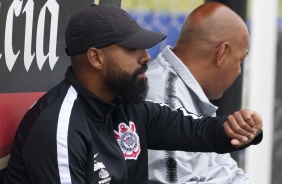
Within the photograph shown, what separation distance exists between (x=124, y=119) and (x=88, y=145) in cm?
34

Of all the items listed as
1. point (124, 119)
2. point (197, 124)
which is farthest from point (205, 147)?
point (124, 119)

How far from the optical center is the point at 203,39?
4102mm

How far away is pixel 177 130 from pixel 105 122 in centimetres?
38

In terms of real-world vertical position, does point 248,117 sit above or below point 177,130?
above

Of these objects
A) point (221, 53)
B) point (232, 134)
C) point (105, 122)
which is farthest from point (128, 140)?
point (221, 53)

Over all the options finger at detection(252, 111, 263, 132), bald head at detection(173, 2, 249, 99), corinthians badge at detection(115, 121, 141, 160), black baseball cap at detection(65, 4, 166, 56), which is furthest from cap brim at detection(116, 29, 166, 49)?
bald head at detection(173, 2, 249, 99)

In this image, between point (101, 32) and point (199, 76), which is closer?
point (101, 32)

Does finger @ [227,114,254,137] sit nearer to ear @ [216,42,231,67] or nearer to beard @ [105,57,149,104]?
beard @ [105,57,149,104]

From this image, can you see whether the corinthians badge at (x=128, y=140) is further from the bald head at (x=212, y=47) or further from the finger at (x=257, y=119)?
the bald head at (x=212, y=47)

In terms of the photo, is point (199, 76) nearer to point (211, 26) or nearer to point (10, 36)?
point (211, 26)

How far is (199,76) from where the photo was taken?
13.3ft

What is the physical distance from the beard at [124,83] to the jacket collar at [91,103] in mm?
60

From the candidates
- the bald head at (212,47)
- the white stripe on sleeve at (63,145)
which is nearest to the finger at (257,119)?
the white stripe on sleeve at (63,145)

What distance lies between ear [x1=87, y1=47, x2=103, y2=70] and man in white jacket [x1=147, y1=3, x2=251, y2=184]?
60 cm
